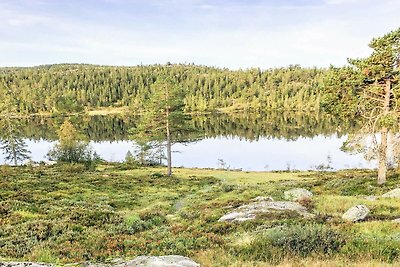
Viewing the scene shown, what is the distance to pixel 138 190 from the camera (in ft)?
107

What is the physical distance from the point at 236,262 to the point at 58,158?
159 feet

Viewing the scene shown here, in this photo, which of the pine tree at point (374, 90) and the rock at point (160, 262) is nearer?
the rock at point (160, 262)

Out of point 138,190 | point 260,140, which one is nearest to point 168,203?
point 138,190

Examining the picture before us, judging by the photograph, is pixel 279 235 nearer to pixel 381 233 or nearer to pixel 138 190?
pixel 381 233

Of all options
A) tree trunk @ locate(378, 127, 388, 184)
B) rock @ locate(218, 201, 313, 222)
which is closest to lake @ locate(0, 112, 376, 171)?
tree trunk @ locate(378, 127, 388, 184)

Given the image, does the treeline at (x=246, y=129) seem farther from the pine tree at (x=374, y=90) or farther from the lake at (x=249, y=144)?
the pine tree at (x=374, y=90)

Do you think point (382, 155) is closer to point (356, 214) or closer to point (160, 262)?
point (356, 214)

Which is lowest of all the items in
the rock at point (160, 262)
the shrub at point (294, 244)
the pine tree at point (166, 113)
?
the shrub at point (294, 244)

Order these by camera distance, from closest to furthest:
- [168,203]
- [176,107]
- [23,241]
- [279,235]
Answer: [279,235] → [23,241] → [168,203] → [176,107]

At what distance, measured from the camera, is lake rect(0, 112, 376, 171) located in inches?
2648

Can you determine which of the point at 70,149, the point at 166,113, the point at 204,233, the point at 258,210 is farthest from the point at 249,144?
the point at 204,233

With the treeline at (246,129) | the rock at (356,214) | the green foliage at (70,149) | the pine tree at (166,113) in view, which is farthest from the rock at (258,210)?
the treeline at (246,129)

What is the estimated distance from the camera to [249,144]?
89.8 metres

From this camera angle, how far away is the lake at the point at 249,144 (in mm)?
67250
